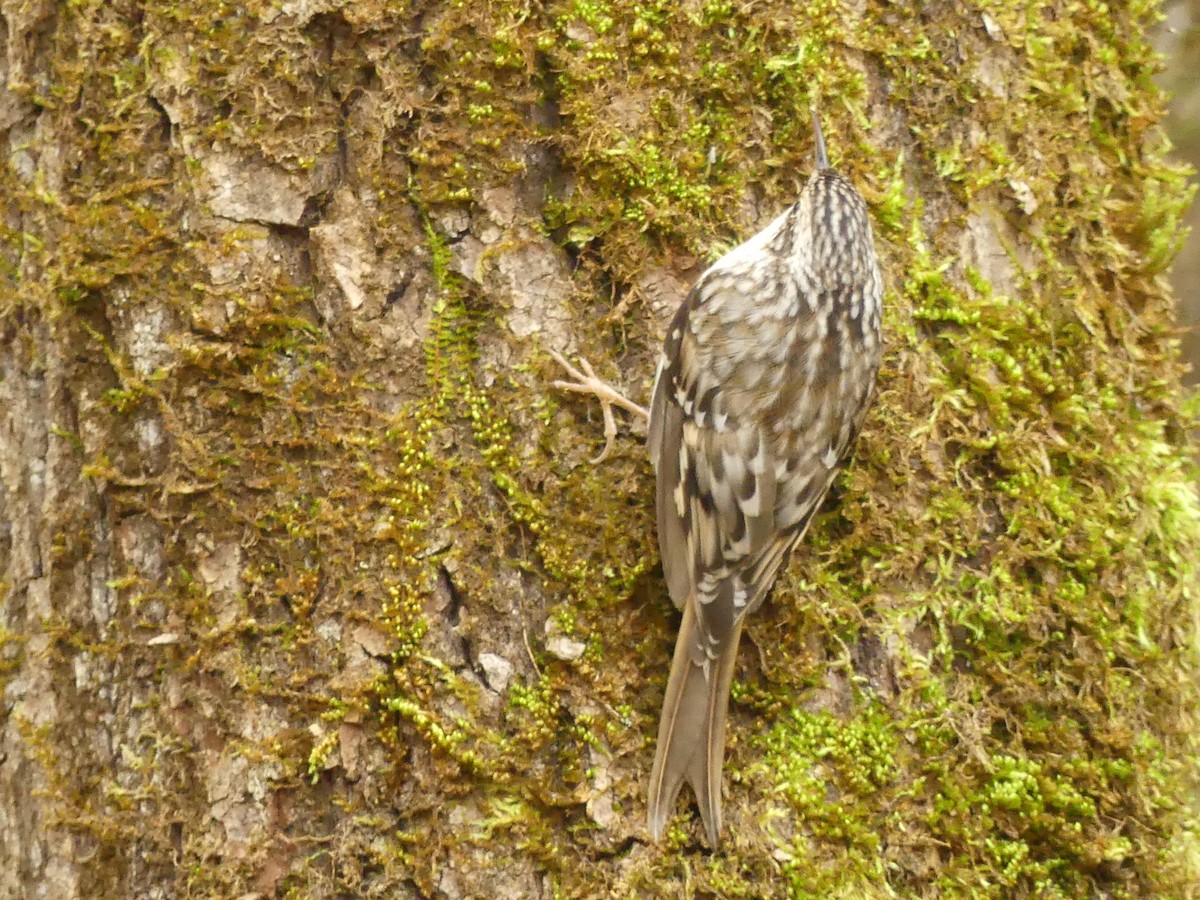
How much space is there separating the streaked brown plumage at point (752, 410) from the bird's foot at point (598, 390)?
10 cm

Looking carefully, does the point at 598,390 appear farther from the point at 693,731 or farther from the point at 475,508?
the point at 693,731

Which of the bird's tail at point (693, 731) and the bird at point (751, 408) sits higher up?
the bird at point (751, 408)

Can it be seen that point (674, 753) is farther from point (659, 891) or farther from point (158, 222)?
point (158, 222)

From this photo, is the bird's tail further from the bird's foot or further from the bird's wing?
the bird's foot

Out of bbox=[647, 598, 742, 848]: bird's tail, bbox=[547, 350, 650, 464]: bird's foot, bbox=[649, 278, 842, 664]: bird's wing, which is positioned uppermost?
bbox=[547, 350, 650, 464]: bird's foot

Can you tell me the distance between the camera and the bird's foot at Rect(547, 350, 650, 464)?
191 centimetres

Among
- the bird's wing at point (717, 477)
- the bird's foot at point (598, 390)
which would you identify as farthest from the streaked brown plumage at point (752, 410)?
the bird's foot at point (598, 390)

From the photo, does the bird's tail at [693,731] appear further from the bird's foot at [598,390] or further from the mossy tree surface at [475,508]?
the bird's foot at [598,390]

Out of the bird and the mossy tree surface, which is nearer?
the mossy tree surface

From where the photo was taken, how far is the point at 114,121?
1855 millimetres

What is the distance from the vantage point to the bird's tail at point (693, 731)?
1.79 metres

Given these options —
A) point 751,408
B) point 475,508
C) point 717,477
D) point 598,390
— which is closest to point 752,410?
point 751,408

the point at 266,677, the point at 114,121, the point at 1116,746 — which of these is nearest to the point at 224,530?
the point at 266,677

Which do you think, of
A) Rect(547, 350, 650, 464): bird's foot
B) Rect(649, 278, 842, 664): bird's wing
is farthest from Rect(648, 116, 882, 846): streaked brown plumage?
Rect(547, 350, 650, 464): bird's foot
